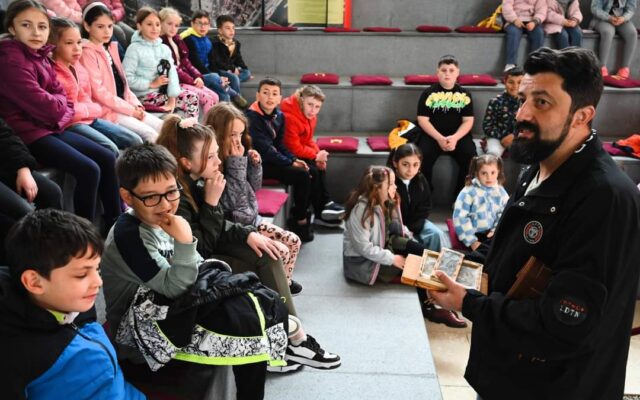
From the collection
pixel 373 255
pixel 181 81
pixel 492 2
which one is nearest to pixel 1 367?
pixel 373 255

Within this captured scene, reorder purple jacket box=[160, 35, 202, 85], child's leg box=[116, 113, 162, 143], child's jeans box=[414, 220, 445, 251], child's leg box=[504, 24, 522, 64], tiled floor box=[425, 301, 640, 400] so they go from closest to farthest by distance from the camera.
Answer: tiled floor box=[425, 301, 640, 400]
child's leg box=[116, 113, 162, 143]
child's jeans box=[414, 220, 445, 251]
purple jacket box=[160, 35, 202, 85]
child's leg box=[504, 24, 522, 64]

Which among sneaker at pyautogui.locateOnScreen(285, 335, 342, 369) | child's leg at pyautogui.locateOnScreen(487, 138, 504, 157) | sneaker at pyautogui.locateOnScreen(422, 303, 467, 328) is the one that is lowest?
sneaker at pyautogui.locateOnScreen(422, 303, 467, 328)

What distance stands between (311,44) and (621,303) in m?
5.33

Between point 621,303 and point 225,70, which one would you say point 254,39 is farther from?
point 621,303

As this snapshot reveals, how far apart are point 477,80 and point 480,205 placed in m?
2.16

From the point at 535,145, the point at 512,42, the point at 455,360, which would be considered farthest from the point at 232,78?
the point at 535,145

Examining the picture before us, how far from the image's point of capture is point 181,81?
191 inches

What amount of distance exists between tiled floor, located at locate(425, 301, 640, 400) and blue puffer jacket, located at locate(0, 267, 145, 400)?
1.94 metres

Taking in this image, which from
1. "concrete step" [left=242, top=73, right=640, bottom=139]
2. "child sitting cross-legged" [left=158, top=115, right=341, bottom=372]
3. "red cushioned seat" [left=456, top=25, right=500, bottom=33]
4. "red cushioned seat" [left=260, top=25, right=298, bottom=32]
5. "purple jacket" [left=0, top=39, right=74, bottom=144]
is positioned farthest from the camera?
"red cushioned seat" [left=260, top=25, right=298, bottom=32]

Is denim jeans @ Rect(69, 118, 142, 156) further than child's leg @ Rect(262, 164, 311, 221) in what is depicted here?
No

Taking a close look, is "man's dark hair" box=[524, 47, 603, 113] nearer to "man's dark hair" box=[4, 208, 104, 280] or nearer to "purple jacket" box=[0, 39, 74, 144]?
"man's dark hair" box=[4, 208, 104, 280]

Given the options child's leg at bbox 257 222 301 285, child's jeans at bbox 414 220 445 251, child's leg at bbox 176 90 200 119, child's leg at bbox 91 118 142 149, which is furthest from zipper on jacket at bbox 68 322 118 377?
child's leg at bbox 176 90 200 119

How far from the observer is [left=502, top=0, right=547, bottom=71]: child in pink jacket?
592 cm

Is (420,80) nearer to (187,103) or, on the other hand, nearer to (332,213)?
(332,213)
